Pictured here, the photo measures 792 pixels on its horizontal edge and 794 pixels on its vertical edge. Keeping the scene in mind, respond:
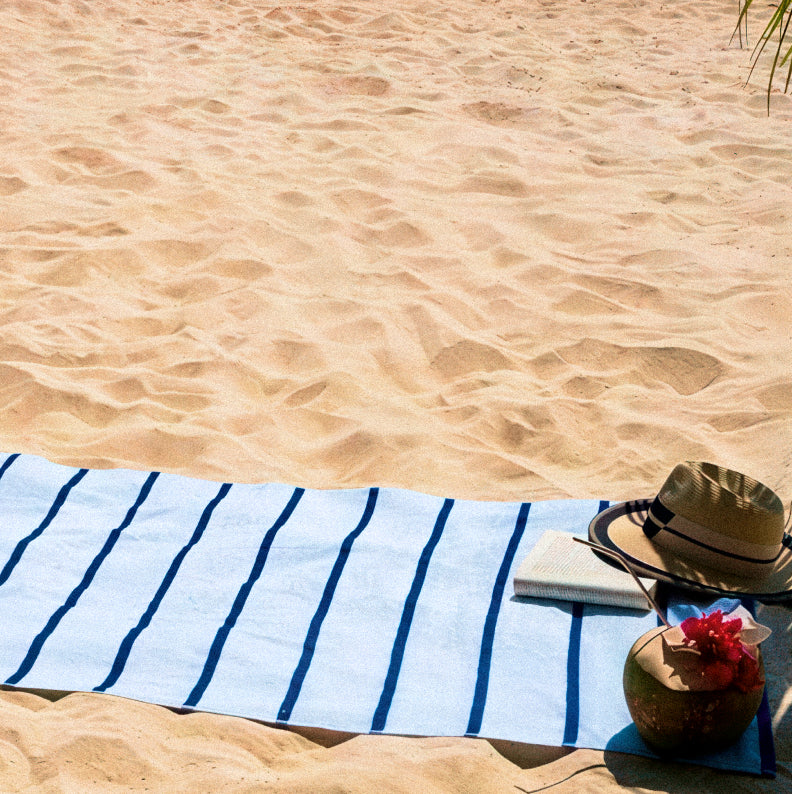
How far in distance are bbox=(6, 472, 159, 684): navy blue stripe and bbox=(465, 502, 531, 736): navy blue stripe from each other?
0.84m

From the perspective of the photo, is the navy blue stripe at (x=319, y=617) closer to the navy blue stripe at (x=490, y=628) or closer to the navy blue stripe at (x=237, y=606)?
the navy blue stripe at (x=237, y=606)

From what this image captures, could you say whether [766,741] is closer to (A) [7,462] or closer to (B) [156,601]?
(B) [156,601]

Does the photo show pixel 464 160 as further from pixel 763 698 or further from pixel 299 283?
pixel 763 698

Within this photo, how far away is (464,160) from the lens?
15.2ft

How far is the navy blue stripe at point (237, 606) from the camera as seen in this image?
186 cm

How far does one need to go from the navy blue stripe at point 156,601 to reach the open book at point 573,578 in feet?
2.41

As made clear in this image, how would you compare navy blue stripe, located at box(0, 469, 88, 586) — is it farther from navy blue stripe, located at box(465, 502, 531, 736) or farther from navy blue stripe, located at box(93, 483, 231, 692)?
→ navy blue stripe, located at box(465, 502, 531, 736)

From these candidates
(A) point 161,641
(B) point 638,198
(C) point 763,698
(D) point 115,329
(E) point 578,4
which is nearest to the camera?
(C) point 763,698

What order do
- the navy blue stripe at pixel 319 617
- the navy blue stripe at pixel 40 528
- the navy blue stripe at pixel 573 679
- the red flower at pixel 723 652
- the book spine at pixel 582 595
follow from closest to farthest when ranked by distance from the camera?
the red flower at pixel 723 652 → the navy blue stripe at pixel 573 679 → the navy blue stripe at pixel 319 617 → the book spine at pixel 582 595 → the navy blue stripe at pixel 40 528

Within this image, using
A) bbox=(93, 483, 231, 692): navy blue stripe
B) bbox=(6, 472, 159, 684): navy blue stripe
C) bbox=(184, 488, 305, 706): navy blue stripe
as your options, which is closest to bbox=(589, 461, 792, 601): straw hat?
bbox=(184, 488, 305, 706): navy blue stripe

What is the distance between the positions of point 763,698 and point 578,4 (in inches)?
256

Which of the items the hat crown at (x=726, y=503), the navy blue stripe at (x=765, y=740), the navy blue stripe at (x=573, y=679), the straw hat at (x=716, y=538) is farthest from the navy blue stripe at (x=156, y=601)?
the navy blue stripe at (x=765, y=740)

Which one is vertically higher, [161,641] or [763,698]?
[763,698]

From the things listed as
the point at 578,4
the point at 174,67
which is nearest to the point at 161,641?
the point at 174,67
